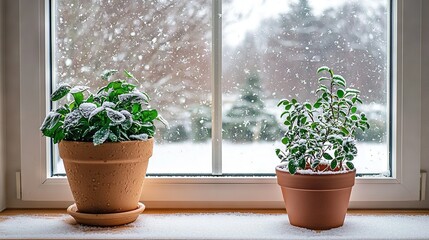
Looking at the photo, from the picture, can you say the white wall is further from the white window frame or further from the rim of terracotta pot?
the rim of terracotta pot

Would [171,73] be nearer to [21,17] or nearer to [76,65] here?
[76,65]

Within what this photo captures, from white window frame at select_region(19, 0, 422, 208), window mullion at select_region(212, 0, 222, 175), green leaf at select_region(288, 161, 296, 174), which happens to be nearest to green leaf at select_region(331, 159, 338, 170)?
green leaf at select_region(288, 161, 296, 174)

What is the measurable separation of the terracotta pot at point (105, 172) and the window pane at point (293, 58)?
0.40m

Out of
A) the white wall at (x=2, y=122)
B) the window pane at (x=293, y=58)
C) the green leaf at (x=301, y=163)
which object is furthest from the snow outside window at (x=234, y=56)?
the green leaf at (x=301, y=163)


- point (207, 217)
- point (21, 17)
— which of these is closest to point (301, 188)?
point (207, 217)

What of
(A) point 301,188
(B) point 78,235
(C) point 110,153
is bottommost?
(B) point 78,235

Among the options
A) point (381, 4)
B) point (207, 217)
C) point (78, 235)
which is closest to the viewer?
point (78, 235)

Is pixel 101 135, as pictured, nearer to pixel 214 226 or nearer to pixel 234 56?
pixel 214 226

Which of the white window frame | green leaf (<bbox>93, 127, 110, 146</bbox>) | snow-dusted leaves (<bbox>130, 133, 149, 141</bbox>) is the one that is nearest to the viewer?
green leaf (<bbox>93, 127, 110, 146</bbox>)

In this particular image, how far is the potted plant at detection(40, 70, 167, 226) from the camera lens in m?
1.69

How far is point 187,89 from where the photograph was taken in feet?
6.64

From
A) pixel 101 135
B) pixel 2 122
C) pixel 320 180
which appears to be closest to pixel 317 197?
pixel 320 180

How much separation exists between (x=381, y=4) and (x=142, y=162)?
1.00m

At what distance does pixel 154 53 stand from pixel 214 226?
65 centimetres
